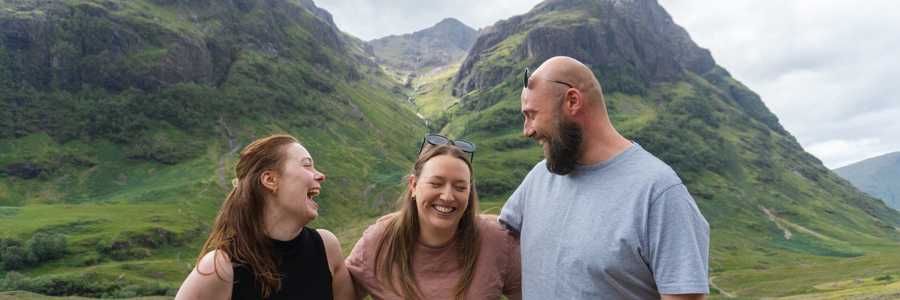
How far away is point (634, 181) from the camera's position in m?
5.65

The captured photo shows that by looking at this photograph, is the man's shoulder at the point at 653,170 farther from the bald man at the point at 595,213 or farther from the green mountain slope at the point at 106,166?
the green mountain slope at the point at 106,166

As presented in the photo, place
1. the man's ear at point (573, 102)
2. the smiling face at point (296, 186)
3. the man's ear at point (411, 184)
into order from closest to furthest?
the man's ear at point (573, 102) < the smiling face at point (296, 186) < the man's ear at point (411, 184)

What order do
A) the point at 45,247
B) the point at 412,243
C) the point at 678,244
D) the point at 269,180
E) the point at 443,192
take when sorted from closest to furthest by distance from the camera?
the point at 678,244
the point at 269,180
the point at 443,192
the point at 412,243
the point at 45,247

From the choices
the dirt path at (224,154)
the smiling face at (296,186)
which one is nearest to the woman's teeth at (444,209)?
the smiling face at (296,186)

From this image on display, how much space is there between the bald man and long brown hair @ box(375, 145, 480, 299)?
2.11ft

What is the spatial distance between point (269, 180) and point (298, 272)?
1.02 m

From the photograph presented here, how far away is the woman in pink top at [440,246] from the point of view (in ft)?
22.3

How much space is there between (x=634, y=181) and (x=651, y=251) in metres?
0.66

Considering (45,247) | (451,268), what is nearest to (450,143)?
(451,268)

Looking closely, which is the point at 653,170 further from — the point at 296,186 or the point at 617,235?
the point at 296,186

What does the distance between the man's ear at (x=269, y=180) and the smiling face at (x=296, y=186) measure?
3 cm

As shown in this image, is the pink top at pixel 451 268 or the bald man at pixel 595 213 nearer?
the bald man at pixel 595 213

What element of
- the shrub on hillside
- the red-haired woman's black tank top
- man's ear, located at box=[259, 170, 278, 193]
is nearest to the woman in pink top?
the red-haired woman's black tank top

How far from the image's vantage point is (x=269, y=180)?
6273mm
